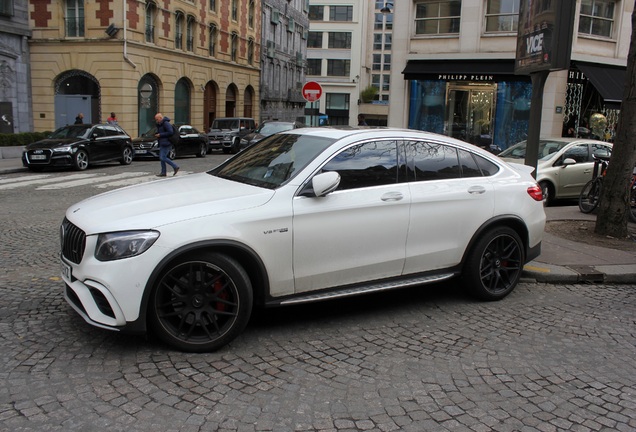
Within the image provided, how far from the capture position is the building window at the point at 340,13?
81375 millimetres

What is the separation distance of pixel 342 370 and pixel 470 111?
23032mm

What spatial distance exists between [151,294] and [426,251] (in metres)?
2.48

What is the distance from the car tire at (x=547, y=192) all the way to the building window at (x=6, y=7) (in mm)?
24804

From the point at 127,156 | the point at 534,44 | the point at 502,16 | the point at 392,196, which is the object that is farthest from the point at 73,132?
the point at 502,16

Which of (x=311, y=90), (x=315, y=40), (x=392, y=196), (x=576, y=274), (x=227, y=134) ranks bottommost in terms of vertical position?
(x=576, y=274)

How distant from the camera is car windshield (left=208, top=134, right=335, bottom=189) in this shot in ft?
16.4

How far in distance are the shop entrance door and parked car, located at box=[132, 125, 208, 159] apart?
35.4 ft

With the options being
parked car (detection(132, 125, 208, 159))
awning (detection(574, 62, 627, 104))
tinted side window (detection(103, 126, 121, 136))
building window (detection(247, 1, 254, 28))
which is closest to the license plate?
tinted side window (detection(103, 126, 121, 136))

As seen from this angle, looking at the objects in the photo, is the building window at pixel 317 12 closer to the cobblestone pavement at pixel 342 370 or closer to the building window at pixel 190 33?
the building window at pixel 190 33

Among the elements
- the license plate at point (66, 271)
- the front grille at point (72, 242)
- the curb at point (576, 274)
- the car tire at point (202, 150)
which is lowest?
the curb at point (576, 274)

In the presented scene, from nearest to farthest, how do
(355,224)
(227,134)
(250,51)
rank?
(355,224) → (227,134) → (250,51)

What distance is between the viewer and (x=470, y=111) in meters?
25.6

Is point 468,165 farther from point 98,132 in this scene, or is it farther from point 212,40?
point 212,40

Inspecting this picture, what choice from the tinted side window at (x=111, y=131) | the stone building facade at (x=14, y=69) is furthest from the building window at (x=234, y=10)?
the tinted side window at (x=111, y=131)
